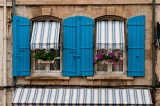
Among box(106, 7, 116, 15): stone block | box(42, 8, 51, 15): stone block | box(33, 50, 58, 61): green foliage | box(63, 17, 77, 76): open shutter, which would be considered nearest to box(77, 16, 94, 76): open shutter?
box(63, 17, 77, 76): open shutter

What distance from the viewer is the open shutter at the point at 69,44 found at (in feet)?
30.1

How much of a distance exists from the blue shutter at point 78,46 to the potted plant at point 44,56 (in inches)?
16.5

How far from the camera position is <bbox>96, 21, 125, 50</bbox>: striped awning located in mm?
8672

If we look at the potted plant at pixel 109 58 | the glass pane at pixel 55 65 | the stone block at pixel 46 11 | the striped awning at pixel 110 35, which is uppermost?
the stone block at pixel 46 11

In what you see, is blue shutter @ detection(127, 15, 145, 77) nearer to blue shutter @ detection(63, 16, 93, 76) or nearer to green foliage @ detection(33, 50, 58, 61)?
blue shutter @ detection(63, 16, 93, 76)

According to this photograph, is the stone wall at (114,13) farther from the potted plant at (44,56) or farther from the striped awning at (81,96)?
the potted plant at (44,56)

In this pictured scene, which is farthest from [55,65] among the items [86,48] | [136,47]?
[136,47]

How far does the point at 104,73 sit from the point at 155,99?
6.42 ft

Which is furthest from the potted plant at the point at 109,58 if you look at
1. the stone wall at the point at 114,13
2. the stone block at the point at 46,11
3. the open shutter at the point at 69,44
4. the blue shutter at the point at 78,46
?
the stone block at the point at 46,11

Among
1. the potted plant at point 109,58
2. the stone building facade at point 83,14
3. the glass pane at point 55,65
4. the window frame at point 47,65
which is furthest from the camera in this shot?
the glass pane at point 55,65

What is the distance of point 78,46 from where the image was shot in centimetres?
914

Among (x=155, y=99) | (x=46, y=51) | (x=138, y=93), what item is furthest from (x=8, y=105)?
(x=155, y=99)

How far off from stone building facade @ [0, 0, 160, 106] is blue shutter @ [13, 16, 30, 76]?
0.22 metres

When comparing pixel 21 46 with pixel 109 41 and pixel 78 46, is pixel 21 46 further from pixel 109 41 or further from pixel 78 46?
pixel 109 41
